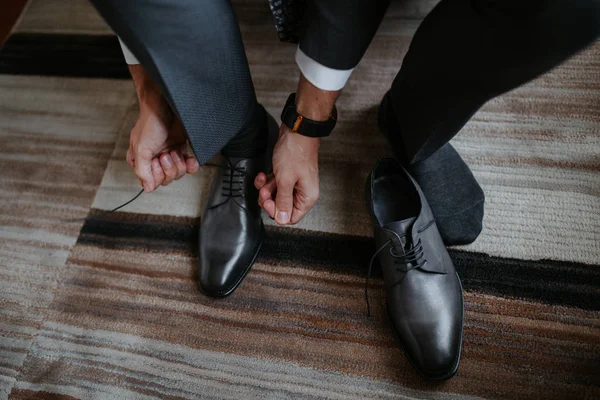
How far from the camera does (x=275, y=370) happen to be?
2.30 feet

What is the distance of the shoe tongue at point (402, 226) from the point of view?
661 mm

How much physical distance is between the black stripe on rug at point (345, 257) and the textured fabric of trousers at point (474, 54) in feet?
0.72

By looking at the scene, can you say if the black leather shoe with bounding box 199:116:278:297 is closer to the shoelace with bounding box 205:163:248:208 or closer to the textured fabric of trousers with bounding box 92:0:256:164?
the shoelace with bounding box 205:163:248:208

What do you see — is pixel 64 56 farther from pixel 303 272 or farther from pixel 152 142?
pixel 303 272

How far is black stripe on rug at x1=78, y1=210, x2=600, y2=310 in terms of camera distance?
0.69 m

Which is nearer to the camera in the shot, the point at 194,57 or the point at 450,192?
the point at 194,57

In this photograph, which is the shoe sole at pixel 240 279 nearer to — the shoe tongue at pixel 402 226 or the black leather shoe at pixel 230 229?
the black leather shoe at pixel 230 229

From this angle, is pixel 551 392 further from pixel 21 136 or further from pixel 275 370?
pixel 21 136

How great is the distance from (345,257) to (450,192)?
9.0 inches

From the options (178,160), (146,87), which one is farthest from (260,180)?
(146,87)

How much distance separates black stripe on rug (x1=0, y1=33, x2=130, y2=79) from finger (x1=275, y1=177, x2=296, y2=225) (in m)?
0.60

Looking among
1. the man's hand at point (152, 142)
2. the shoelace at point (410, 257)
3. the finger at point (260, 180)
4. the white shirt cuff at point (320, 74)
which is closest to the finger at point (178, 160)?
the man's hand at point (152, 142)

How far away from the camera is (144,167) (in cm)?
68

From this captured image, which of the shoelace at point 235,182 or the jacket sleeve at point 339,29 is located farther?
the shoelace at point 235,182
